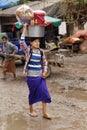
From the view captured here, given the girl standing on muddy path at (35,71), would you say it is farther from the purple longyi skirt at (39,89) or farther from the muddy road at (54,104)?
the muddy road at (54,104)

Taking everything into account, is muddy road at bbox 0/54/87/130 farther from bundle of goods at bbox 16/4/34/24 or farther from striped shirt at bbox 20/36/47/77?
bundle of goods at bbox 16/4/34/24

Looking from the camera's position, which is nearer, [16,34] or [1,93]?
[1,93]

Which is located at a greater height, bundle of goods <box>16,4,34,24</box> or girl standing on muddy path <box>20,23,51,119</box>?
bundle of goods <box>16,4,34,24</box>

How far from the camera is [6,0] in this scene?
24.6m

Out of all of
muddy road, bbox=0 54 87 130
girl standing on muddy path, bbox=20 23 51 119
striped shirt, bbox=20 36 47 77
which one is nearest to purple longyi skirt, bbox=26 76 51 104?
girl standing on muddy path, bbox=20 23 51 119

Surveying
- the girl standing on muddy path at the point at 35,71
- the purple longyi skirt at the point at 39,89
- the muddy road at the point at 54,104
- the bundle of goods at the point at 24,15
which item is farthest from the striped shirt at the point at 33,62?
the muddy road at the point at 54,104

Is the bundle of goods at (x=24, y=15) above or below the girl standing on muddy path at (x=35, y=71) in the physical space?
above

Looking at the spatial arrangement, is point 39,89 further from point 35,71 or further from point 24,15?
point 24,15

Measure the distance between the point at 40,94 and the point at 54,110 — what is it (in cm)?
98

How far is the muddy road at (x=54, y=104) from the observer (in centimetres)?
702

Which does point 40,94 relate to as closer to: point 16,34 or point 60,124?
point 60,124

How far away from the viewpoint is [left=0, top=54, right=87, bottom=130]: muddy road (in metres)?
7.02

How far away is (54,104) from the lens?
871 centimetres

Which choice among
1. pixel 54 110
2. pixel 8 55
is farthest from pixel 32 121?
pixel 8 55
